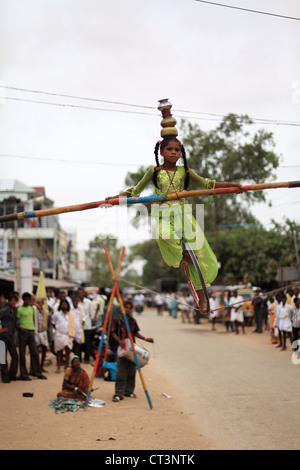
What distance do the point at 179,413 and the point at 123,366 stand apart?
1.60 m

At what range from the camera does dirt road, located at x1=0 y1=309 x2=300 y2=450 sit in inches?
261

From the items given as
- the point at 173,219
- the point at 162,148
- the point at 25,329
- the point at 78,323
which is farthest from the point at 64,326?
the point at 162,148

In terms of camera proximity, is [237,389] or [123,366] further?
[237,389]

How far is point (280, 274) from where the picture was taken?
922 inches

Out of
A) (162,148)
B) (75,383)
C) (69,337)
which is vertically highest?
(162,148)

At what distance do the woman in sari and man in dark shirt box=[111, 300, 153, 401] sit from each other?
21.2 inches

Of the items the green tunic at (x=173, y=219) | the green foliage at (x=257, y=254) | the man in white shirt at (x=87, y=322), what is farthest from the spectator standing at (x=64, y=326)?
the green foliage at (x=257, y=254)

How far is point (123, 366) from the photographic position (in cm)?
961

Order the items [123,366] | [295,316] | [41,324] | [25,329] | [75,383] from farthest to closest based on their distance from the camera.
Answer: [295,316]
[41,324]
[25,329]
[123,366]
[75,383]

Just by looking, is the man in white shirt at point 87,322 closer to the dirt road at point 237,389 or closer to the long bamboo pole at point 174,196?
the dirt road at point 237,389

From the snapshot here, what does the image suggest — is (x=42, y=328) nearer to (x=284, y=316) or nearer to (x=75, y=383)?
(x=75, y=383)

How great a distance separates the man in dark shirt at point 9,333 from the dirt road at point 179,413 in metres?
0.33
